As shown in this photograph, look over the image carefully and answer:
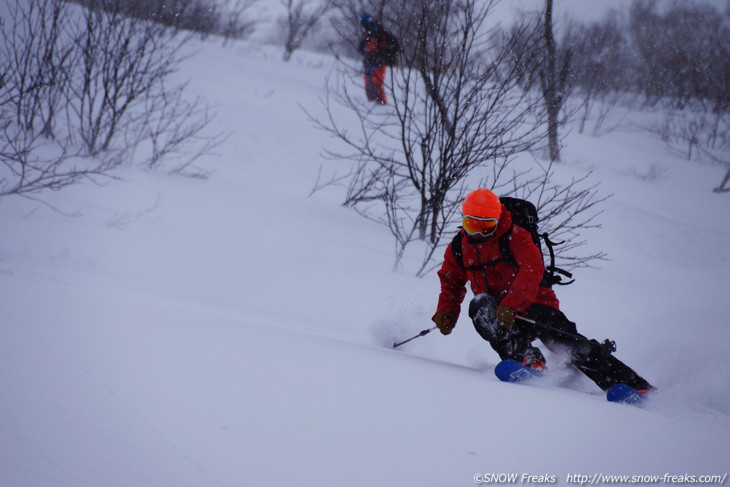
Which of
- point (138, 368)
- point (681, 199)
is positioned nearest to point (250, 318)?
point (138, 368)

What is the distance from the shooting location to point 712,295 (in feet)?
23.8

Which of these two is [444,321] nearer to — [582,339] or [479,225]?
[479,225]

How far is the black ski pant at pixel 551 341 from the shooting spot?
10.2 ft

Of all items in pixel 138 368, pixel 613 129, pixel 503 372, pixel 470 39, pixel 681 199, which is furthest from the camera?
→ pixel 613 129

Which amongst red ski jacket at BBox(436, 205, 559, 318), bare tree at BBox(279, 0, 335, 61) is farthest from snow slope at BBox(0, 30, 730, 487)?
bare tree at BBox(279, 0, 335, 61)

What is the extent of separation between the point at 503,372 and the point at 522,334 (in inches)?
22.7

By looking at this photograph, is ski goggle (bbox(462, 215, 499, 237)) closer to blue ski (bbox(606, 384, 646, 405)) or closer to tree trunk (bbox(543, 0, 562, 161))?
blue ski (bbox(606, 384, 646, 405))

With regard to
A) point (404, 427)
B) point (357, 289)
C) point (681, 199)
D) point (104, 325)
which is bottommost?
point (357, 289)

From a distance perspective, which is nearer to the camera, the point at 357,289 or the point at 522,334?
the point at 522,334

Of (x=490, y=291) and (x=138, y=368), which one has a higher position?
(x=490, y=291)

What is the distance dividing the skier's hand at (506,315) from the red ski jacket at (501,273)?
0.12 ft

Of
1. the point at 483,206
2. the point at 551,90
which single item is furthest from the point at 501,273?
the point at 551,90

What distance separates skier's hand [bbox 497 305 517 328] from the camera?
10.1ft

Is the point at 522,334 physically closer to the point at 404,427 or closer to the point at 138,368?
the point at 404,427
